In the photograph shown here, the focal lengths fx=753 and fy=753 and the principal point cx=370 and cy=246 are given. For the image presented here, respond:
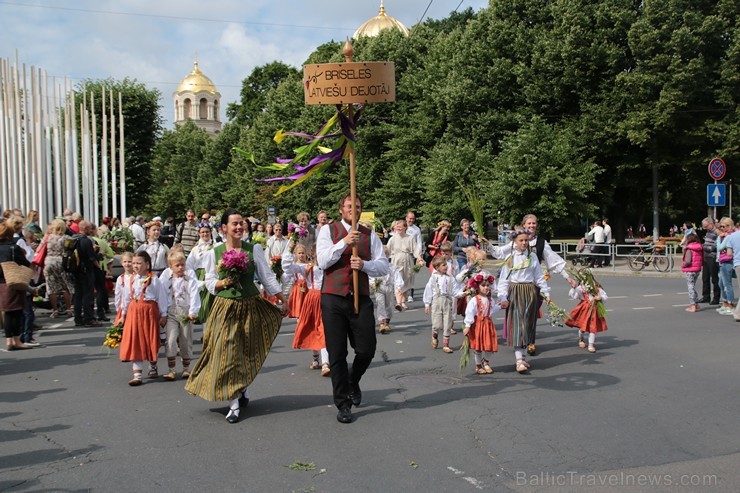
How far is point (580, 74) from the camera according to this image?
30.9 meters

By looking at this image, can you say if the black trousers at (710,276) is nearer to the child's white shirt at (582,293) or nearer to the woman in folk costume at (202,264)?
the child's white shirt at (582,293)

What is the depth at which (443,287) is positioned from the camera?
11172 mm

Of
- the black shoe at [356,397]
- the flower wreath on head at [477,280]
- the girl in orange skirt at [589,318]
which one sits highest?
the flower wreath on head at [477,280]

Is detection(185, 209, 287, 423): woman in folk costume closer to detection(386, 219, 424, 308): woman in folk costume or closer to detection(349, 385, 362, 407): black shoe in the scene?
detection(349, 385, 362, 407): black shoe

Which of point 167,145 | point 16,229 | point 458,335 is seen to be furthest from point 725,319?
point 167,145

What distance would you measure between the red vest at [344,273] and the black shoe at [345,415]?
1043 millimetres

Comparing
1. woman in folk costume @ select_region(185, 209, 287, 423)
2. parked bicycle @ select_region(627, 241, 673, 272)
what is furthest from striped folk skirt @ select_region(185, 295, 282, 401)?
parked bicycle @ select_region(627, 241, 673, 272)

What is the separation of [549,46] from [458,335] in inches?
869

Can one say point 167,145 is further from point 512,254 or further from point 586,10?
point 512,254

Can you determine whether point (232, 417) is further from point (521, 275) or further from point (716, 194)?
point (716, 194)

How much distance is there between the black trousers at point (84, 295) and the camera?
13.5 metres

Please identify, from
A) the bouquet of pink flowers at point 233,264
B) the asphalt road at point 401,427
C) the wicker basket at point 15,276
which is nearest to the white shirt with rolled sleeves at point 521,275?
the asphalt road at point 401,427

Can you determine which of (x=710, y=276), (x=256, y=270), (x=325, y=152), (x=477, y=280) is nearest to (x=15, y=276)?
(x=256, y=270)

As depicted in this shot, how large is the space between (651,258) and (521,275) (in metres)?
16.7
